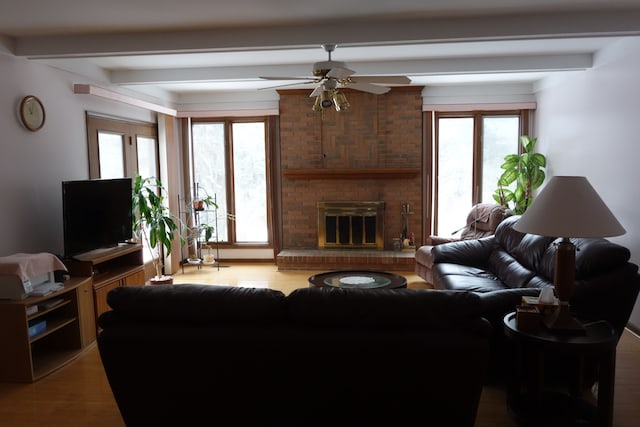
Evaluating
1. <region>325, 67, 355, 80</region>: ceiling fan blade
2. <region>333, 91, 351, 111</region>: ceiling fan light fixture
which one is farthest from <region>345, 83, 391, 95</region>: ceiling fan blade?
<region>325, 67, 355, 80</region>: ceiling fan blade

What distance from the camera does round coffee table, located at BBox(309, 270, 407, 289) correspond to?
13.4 feet

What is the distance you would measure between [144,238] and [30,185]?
205cm

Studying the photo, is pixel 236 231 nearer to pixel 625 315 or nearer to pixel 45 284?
pixel 45 284

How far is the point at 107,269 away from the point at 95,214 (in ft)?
2.17

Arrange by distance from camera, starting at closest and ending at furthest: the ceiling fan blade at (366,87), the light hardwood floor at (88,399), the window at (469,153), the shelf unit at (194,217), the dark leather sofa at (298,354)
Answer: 1. the dark leather sofa at (298,354)
2. the light hardwood floor at (88,399)
3. the ceiling fan blade at (366,87)
4. the window at (469,153)
5. the shelf unit at (194,217)

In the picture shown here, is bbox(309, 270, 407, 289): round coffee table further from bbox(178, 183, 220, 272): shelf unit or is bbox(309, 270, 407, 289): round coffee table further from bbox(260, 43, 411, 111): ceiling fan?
bbox(178, 183, 220, 272): shelf unit

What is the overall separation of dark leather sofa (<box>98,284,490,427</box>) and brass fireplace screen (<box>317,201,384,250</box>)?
443 centimetres

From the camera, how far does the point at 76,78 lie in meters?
4.57

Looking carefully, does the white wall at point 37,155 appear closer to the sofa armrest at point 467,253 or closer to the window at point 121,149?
the window at point 121,149

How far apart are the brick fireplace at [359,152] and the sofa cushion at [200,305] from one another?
175 inches

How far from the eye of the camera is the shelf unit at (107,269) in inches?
156

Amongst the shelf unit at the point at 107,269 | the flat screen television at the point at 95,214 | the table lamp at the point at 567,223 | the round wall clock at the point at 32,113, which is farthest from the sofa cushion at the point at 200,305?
the round wall clock at the point at 32,113

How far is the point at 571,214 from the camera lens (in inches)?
95.3

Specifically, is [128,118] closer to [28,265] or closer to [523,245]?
[28,265]
